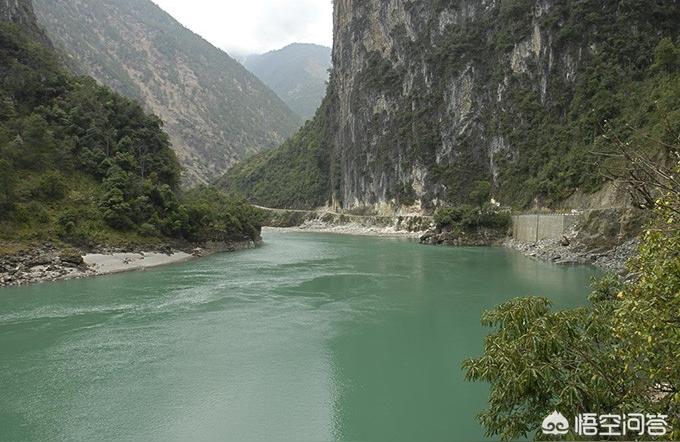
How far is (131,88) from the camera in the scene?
158 m

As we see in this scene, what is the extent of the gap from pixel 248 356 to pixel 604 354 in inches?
466

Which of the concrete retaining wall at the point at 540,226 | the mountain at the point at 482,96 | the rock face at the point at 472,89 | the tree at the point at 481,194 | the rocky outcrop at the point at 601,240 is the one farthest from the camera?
the tree at the point at 481,194

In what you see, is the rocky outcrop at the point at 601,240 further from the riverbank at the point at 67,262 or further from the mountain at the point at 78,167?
the mountain at the point at 78,167

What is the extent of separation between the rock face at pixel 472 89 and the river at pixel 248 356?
2741 centimetres

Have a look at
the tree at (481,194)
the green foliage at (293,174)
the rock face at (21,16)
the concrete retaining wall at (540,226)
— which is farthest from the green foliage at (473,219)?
the green foliage at (293,174)

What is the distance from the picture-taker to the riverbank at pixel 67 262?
Result: 3005cm

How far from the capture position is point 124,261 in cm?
3656

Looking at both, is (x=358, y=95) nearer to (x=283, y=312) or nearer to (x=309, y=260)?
(x=309, y=260)

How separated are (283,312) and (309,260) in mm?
21338

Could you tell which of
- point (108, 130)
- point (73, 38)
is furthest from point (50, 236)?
point (73, 38)

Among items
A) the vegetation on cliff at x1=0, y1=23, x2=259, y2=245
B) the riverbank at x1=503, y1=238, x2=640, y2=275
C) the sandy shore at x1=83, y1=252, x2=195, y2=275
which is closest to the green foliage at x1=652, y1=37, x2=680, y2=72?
the riverbank at x1=503, y1=238, x2=640, y2=275

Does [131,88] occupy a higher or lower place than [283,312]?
higher

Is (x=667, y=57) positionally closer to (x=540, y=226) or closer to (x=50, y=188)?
(x=540, y=226)

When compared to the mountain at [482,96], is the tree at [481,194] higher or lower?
lower
